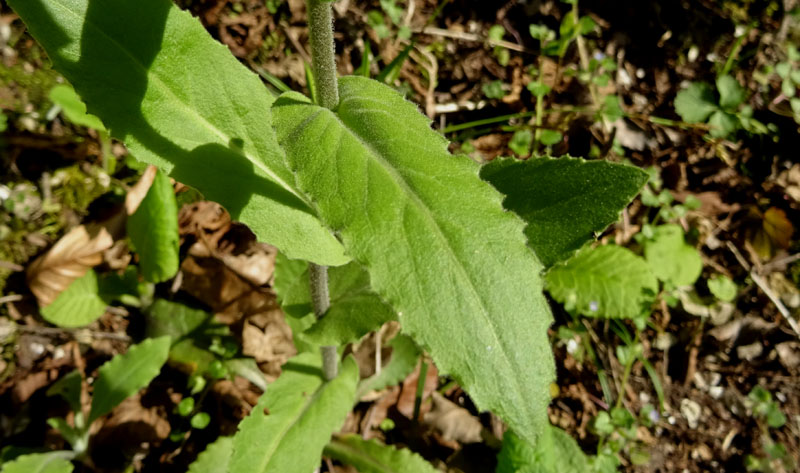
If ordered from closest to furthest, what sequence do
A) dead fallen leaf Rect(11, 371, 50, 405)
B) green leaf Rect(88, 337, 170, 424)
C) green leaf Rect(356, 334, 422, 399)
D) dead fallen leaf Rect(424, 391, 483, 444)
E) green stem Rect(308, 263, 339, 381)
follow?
green stem Rect(308, 263, 339, 381)
green leaf Rect(88, 337, 170, 424)
dead fallen leaf Rect(11, 371, 50, 405)
green leaf Rect(356, 334, 422, 399)
dead fallen leaf Rect(424, 391, 483, 444)

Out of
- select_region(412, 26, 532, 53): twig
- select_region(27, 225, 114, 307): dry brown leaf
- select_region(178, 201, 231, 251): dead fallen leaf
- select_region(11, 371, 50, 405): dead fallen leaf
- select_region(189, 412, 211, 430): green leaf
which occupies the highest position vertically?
select_region(412, 26, 532, 53): twig

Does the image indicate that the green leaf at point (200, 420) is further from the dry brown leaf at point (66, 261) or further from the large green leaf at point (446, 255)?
the large green leaf at point (446, 255)

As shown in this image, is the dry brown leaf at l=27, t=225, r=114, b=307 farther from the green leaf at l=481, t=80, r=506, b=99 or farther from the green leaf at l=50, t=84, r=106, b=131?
the green leaf at l=481, t=80, r=506, b=99

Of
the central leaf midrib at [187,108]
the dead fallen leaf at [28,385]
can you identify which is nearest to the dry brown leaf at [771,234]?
the central leaf midrib at [187,108]

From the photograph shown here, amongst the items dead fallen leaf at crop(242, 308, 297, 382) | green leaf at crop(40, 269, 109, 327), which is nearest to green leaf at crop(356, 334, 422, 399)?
dead fallen leaf at crop(242, 308, 297, 382)

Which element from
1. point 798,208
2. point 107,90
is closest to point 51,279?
point 107,90

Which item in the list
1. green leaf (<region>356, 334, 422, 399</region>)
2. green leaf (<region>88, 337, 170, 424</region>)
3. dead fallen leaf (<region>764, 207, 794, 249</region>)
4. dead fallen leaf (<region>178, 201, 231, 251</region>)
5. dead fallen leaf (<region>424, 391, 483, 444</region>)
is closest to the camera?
green leaf (<region>88, 337, 170, 424</region>)
